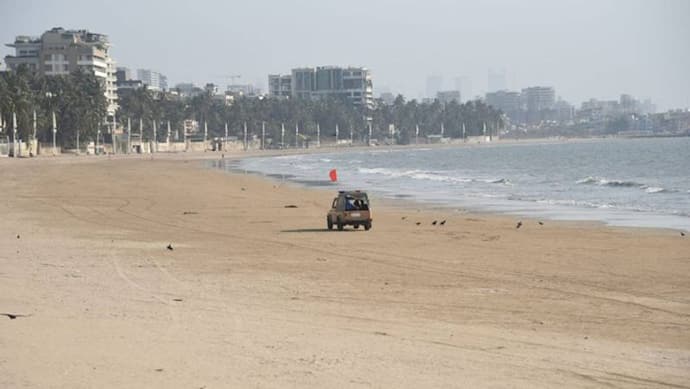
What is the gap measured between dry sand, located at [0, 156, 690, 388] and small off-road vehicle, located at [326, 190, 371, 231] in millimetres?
301

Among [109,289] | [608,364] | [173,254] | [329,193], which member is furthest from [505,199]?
[608,364]

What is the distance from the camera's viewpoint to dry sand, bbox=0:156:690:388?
1016 centimetres

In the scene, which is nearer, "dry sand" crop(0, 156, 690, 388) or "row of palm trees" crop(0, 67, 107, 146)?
"dry sand" crop(0, 156, 690, 388)

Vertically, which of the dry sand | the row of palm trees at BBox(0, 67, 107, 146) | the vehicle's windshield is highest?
the row of palm trees at BBox(0, 67, 107, 146)

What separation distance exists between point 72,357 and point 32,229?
18421 mm

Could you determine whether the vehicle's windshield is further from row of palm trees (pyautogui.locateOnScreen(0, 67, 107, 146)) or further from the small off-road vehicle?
row of palm trees (pyautogui.locateOnScreen(0, 67, 107, 146))

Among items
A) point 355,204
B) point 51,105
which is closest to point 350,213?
point 355,204

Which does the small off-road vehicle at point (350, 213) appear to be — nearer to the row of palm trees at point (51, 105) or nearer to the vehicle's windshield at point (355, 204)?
the vehicle's windshield at point (355, 204)

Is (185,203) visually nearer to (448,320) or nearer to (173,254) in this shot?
(173,254)

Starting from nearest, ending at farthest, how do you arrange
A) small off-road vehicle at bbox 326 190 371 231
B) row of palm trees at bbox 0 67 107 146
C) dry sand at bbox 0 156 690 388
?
dry sand at bbox 0 156 690 388
small off-road vehicle at bbox 326 190 371 231
row of palm trees at bbox 0 67 107 146

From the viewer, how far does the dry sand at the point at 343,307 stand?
1016cm

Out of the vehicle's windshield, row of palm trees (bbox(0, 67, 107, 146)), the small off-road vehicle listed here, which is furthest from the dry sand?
row of palm trees (bbox(0, 67, 107, 146))

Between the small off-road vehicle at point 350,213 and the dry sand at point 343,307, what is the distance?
0.99 ft

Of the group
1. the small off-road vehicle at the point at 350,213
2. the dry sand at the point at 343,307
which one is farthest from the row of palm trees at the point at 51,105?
the dry sand at the point at 343,307
